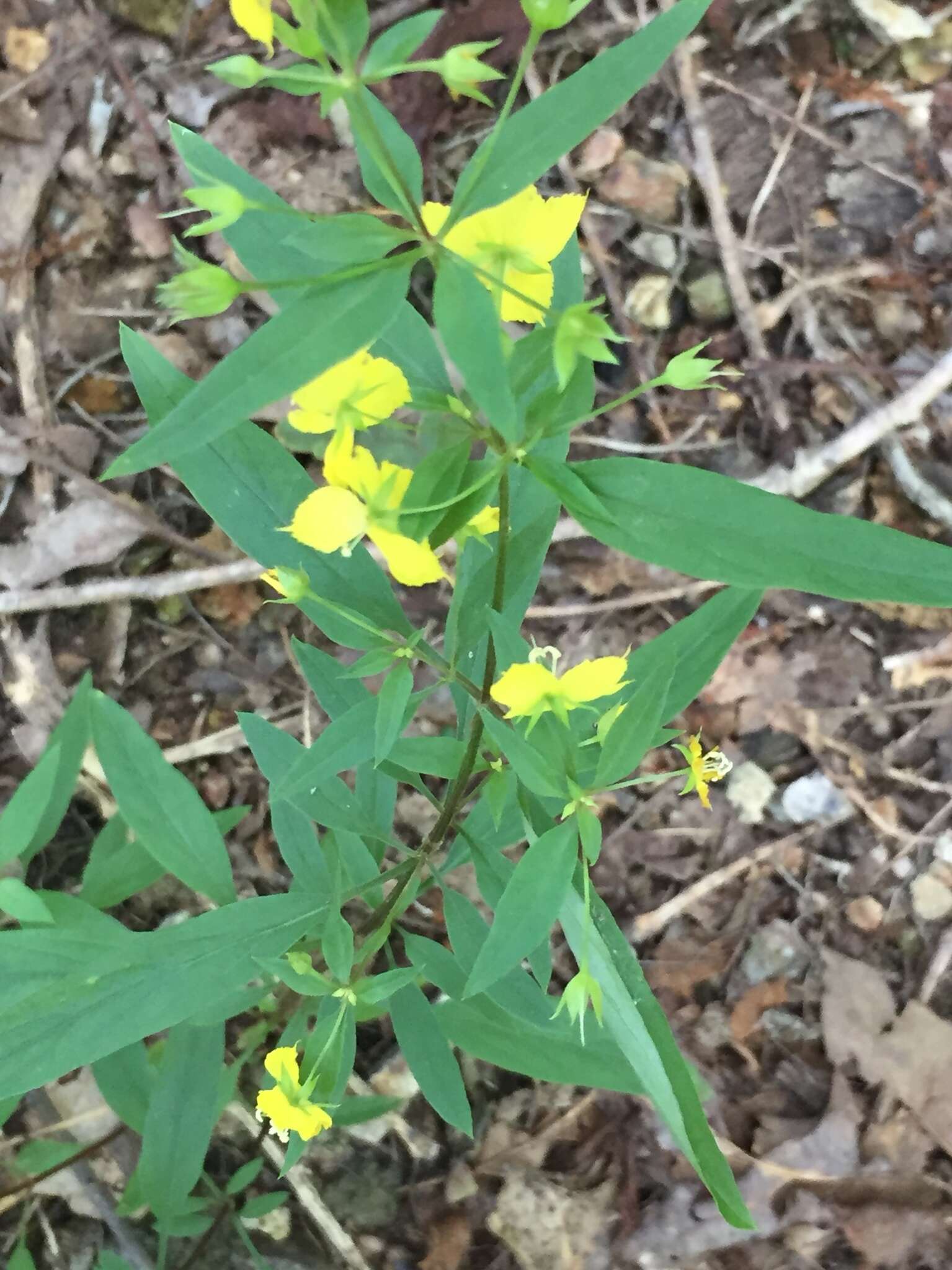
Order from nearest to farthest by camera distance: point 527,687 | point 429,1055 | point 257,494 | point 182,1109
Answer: point 527,687, point 257,494, point 429,1055, point 182,1109

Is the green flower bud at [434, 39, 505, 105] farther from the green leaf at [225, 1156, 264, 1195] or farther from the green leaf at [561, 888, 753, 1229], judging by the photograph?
the green leaf at [225, 1156, 264, 1195]

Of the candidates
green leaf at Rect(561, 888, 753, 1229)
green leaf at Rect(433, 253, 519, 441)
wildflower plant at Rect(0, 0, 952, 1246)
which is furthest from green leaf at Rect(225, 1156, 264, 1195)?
green leaf at Rect(433, 253, 519, 441)

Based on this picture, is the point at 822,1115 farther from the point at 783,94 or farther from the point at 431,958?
the point at 783,94

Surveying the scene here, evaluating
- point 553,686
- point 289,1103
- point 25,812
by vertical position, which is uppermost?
point 553,686

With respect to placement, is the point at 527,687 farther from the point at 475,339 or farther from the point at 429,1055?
the point at 429,1055

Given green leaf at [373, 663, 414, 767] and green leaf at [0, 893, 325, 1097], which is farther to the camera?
green leaf at [0, 893, 325, 1097]

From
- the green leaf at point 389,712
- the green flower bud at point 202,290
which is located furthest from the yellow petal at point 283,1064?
the green flower bud at point 202,290

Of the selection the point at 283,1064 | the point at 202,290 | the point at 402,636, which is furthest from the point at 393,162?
the point at 283,1064
